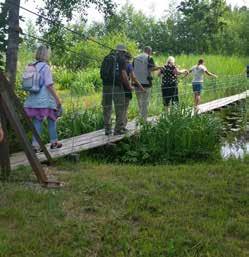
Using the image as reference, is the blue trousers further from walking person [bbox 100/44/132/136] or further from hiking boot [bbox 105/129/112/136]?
hiking boot [bbox 105/129/112/136]

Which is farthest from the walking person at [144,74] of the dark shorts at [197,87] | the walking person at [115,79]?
the dark shorts at [197,87]

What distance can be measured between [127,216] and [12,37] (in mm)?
3501

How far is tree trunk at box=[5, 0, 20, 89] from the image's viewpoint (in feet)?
23.3

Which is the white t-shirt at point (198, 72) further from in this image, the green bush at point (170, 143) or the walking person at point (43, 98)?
the walking person at point (43, 98)

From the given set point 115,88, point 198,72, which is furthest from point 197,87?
point 115,88

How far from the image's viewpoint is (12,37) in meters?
7.29

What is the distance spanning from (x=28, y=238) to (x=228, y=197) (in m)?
2.16

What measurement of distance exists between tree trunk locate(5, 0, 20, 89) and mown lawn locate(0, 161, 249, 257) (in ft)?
6.00

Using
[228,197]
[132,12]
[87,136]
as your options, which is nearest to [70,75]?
[87,136]

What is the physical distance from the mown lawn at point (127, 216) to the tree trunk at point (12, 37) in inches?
72.0

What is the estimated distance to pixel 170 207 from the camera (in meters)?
5.07

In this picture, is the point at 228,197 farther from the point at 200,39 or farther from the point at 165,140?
the point at 200,39

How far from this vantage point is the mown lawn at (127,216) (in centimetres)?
412

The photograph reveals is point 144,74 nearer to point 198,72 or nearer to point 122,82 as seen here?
point 122,82
